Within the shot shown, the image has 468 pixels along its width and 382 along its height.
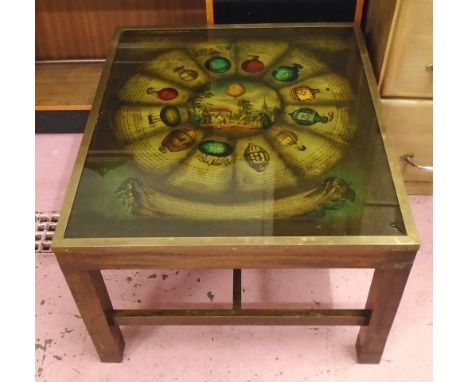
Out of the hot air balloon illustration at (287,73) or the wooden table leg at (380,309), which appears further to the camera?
the hot air balloon illustration at (287,73)

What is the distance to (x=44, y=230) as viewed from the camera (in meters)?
1.49

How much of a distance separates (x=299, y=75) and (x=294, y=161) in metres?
0.28

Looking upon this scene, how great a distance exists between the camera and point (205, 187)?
1.00 meters

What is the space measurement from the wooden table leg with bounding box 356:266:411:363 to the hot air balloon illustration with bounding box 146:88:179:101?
59 cm

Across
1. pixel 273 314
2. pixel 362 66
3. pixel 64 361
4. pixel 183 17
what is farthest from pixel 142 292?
pixel 183 17

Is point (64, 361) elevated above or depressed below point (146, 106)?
below

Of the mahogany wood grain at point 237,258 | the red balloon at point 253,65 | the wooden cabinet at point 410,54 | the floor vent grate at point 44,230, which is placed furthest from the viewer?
the floor vent grate at point 44,230

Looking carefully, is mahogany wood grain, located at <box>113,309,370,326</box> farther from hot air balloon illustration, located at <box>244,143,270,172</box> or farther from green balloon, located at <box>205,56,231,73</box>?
green balloon, located at <box>205,56,231,73</box>

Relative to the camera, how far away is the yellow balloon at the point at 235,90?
3.90 ft

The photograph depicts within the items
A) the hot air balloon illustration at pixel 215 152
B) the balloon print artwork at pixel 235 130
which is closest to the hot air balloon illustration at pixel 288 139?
the balloon print artwork at pixel 235 130

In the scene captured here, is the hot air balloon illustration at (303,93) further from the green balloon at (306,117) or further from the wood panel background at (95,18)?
the wood panel background at (95,18)

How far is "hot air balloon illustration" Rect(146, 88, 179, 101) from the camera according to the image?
1.18 metres

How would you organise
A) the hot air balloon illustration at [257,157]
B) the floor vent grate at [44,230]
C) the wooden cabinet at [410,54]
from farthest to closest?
1. the floor vent grate at [44,230]
2. the wooden cabinet at [410,54]
3. the hot air balloon illustration at [257,157]

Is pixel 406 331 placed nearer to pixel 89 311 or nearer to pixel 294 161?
pixel 294 161
